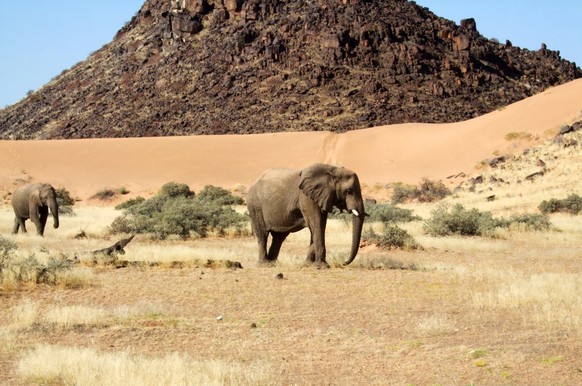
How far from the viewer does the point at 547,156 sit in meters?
43.6

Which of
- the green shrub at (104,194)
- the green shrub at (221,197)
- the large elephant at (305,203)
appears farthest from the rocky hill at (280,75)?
the large elephant at (305,203)

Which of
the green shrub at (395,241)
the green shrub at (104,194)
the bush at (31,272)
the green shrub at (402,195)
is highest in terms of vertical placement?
the green shrub at (104,194)

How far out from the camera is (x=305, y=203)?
581 inches

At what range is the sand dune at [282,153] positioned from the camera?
180 feet

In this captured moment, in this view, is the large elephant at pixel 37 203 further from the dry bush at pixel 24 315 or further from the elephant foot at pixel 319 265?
the dry bush at pixel 24 315

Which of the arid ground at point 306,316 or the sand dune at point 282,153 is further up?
the sand dune at point 282,153

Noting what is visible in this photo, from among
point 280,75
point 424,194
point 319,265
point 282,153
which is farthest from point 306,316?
point 280,75

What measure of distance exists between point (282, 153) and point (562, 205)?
36143mm

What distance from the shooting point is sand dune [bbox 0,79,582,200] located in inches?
2163

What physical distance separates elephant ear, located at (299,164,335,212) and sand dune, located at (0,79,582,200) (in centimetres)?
3776

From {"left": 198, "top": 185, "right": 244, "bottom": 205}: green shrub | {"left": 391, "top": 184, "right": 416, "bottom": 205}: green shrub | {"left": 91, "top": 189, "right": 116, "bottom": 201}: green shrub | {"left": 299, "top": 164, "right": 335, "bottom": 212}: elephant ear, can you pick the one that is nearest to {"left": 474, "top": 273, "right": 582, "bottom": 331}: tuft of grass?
{"left": 299, "top": 164, "right": 335, "bottom": 212}: elephant ear

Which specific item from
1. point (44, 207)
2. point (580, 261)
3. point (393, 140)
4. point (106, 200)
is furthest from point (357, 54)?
point (580, 261)

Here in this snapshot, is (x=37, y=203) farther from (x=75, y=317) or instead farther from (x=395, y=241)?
(x=75, y=317)

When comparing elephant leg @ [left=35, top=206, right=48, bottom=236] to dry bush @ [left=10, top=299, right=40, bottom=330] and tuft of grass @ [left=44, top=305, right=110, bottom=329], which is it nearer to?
dry bush @ [left=10, top=299, right=40, bottom=330]
